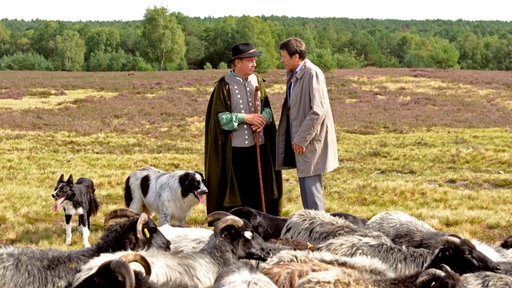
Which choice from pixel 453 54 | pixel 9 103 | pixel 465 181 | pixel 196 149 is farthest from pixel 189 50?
pixel 465 181

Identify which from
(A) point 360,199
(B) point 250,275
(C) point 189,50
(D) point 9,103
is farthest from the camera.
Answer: (C) point 189,50

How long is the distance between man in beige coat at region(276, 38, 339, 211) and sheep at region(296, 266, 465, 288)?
347 centimetres

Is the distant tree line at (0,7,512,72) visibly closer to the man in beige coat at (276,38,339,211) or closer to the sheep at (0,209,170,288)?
the man in beige coat at (276,38,339,211)

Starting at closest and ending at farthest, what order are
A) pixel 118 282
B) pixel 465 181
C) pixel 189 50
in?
1. pixel 118 282
2. pixel 465 181
3. pixel 189 50

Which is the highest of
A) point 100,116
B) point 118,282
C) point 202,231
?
point 118,282

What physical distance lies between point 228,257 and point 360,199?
369 inches

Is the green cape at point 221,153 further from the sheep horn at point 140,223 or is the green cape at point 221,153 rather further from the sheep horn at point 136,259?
the sheep horn at point 136,259

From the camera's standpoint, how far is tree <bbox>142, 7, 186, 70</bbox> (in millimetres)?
98863

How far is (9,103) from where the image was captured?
41.9 metres

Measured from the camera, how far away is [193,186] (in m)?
10.8

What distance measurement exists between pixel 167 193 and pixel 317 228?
367 cm

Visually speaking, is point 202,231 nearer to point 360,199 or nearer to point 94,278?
point 94,278

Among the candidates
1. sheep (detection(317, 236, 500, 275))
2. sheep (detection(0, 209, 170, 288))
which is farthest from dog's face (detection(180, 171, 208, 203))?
sheep (detection(317, 236, 500, 275))

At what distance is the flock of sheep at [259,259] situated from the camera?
554 cm
